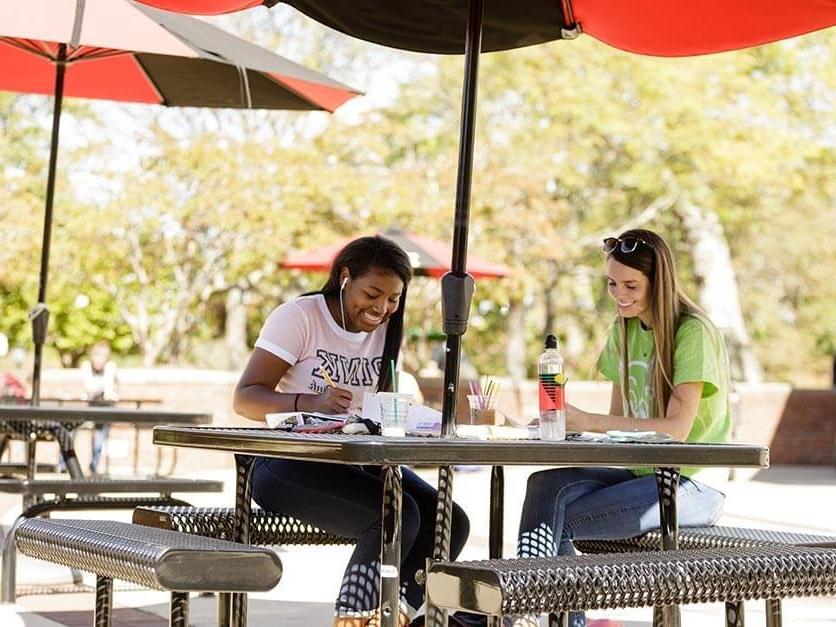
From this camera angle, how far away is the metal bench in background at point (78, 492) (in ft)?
17.8

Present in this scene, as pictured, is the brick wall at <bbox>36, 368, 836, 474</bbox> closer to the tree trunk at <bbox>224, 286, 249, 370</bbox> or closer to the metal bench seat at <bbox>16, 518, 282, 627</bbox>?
the tree trunk at <bbox>224, 286, 249, 370</bbox>

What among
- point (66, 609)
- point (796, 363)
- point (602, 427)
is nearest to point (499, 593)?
point (602, 427)

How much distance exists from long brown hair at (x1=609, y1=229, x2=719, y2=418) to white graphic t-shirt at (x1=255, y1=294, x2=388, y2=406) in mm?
865

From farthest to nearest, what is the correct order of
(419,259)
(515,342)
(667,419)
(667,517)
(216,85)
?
(515,342)
(419,259)
(216,85)
(667,419)
(667,517)

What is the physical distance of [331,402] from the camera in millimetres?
3854

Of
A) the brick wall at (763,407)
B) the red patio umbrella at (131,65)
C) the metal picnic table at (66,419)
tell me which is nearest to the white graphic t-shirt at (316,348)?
the metal picnic table at (66,419)

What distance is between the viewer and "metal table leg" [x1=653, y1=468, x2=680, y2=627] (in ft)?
12.3

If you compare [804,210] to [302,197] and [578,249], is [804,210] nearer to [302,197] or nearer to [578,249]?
[578,249]

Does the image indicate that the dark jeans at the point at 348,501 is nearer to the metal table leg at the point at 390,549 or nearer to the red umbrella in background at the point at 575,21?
the metal table leg at the point at 390,549

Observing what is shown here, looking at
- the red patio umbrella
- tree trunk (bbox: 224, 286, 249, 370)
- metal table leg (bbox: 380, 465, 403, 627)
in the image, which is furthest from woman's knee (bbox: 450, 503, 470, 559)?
tree trunk (bbox: 224, 286, 249, 370)

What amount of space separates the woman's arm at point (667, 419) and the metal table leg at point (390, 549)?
85 cm

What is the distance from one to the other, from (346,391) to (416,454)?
98 centimetres

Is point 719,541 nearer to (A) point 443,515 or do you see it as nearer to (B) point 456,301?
(A) point 443,515

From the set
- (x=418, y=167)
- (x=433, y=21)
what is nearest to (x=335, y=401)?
(x=433, y=21)
